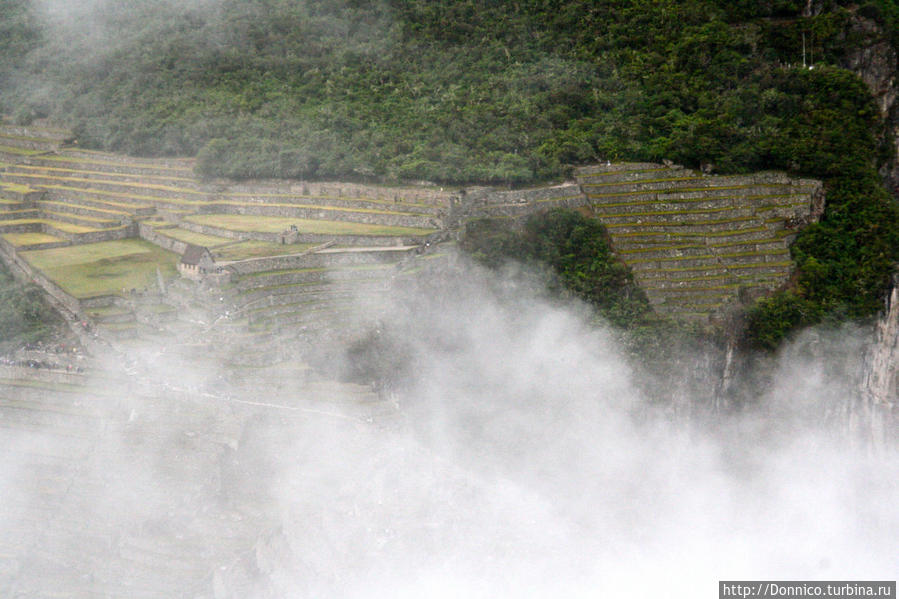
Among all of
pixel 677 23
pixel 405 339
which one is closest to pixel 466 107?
pixel 677 23

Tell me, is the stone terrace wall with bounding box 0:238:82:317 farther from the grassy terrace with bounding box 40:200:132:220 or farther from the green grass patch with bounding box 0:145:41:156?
the green grass patch with bounding box 0:145:41:156

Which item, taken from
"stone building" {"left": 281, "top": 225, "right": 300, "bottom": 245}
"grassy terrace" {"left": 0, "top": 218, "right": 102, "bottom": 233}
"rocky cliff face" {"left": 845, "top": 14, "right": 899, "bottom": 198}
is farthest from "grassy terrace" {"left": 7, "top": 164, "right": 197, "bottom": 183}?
"rocky cliff face" {"left": 845, "top": 14, "right": 899, "bottom": 198}

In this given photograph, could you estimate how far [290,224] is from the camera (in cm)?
4459

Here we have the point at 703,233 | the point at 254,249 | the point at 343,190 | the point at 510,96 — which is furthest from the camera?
the point at 510,96

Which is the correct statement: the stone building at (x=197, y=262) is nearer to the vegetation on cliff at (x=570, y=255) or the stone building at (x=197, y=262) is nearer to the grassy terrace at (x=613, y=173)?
the vegetation on cliff at (x=570, y=255)

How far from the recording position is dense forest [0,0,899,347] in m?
45.0

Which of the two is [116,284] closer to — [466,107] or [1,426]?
[1,426]

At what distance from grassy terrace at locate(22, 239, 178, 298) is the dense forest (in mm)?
6586

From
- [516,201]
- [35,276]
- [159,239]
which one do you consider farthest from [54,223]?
[516,201]

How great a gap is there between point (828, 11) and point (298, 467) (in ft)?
107

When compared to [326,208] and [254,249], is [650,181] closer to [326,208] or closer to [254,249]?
[326,208]

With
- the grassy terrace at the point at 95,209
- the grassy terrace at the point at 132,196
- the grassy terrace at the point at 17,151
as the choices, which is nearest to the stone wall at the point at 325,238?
the grassy terrace at the point at 132,196

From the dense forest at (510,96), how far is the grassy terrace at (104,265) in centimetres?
659

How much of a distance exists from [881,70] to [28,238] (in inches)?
1441
